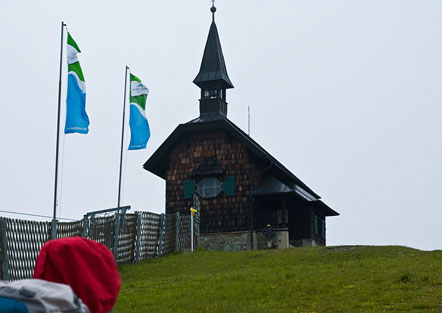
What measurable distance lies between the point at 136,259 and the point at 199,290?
9.27 m

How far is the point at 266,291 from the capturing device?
15.3m

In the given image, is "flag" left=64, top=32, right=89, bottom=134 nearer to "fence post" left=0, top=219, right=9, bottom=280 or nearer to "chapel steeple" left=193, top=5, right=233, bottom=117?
"fence post" left=0, top=219, right=9, bottom=280

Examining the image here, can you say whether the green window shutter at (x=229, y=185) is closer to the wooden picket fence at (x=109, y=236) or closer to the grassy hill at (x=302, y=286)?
the wooden picket fence at (x=109, y=236)

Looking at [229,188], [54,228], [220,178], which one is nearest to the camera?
[54,228]

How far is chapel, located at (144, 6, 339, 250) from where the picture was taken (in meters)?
34.3

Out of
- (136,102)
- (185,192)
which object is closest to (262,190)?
(185,192)

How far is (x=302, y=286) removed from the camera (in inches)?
616

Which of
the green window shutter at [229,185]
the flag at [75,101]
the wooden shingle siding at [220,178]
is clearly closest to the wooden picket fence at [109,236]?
the flag at [75,101]

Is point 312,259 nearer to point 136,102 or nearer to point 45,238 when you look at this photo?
point 45,238

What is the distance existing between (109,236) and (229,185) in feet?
39.3

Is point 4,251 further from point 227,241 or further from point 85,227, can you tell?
point 227,241

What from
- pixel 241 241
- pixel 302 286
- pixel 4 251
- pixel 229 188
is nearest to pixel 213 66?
pixel 229 188

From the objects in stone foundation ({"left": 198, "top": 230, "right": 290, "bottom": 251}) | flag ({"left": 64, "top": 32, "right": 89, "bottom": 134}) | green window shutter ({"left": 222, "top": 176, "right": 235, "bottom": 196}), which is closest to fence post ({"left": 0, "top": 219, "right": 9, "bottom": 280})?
flag ({"left": 64, "top": 32, "right": 89, "bottom": 134})

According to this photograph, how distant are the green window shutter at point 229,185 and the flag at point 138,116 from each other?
719 centimetres
